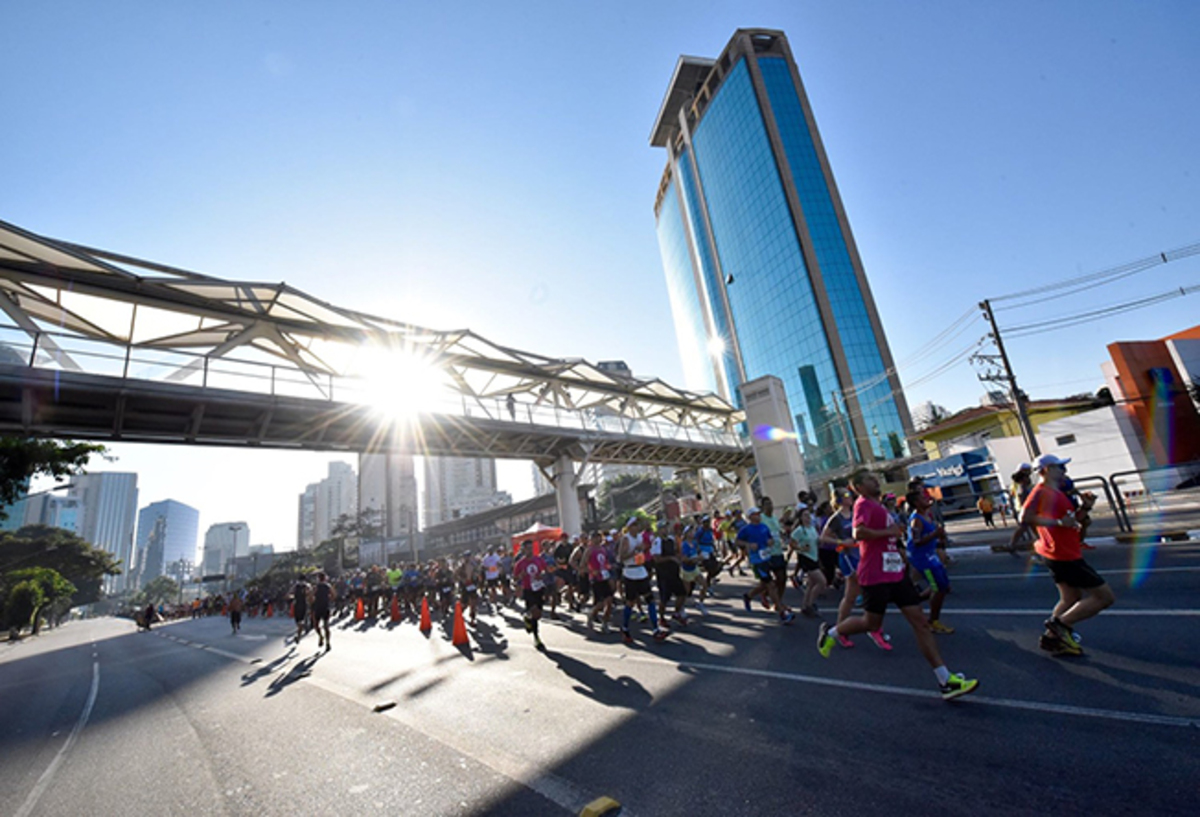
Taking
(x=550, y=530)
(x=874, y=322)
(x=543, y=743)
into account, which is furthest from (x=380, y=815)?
(x=874, y=322)

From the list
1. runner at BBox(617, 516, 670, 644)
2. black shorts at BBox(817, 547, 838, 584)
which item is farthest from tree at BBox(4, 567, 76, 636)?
black shorts at BBox(817, 547, 838, 584)

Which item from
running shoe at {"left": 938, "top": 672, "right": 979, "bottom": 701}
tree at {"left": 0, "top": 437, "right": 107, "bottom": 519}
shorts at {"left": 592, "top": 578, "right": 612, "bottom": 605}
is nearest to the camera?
running shoe at {"left": 938, "top": 672, "right": 979, "bottom": 701}

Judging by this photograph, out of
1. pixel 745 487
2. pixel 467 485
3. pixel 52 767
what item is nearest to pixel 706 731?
pixel 52 767

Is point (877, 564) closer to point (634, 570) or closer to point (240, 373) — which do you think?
point (634, 570)

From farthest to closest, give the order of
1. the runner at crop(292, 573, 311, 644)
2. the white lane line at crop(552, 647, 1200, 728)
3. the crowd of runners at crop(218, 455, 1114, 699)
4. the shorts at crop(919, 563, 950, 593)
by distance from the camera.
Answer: the runner at crop(292, 573, 311, 644), the shorts at crop(919, 563, 950, 593), the crowd of runners at crop(218, 455, 1114, 699), the white lane line at crop(552, 647, 1200, 728)

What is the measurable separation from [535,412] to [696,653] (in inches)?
593

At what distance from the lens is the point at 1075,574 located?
4496 mm

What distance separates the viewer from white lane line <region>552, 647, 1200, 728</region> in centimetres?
Result: 317

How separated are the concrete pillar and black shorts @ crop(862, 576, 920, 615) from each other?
17.8 metres

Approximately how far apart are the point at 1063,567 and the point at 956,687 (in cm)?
186

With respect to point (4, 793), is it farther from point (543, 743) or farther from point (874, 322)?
point (874, 322)

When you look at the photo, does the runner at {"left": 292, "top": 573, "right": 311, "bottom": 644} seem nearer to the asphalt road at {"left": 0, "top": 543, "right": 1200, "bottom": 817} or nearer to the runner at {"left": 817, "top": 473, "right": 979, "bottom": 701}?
the asphalt road at {"left": 0, "top": 543, "right": 1200, "bottom": 817}

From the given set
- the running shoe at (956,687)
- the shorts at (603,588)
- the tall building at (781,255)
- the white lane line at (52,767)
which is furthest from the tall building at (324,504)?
the running shoe at (956,687)

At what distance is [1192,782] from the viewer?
2.49 metres
